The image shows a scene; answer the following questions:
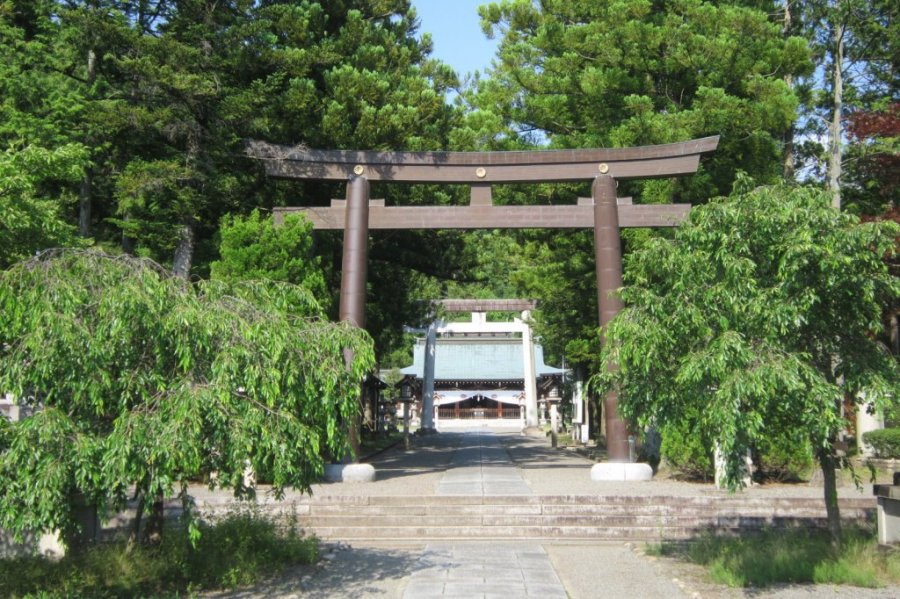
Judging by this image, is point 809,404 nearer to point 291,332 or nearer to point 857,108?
point 291,332

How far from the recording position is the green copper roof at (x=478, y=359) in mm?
49219

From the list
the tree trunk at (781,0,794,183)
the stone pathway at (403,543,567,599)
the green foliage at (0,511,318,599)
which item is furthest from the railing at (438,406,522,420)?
the green foliage at (0,511,318,599)

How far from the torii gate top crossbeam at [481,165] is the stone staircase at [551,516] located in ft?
21.7

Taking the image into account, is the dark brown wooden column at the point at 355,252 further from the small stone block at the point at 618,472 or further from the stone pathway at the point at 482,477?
the small stone block at the point at 618,472

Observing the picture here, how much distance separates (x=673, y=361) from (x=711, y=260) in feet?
3.78

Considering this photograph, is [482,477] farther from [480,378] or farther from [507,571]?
[480,378]

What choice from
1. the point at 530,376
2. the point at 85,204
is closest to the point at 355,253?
the point at 85,204

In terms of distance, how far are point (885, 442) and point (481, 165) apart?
404 inches

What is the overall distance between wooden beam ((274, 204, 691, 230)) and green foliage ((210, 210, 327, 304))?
1126 millimetres

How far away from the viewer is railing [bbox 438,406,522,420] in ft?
174

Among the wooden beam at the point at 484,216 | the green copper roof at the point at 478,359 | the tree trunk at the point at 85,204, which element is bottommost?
the green copper roof at the point at 478,359

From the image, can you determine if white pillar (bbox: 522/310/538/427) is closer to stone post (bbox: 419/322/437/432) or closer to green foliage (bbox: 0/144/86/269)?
stone post (bbox: 419/322/437/432)

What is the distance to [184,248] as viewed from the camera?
1584 centimetres

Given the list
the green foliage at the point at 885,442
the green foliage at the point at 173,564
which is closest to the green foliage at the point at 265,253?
the green foliage at the point at 173,564
